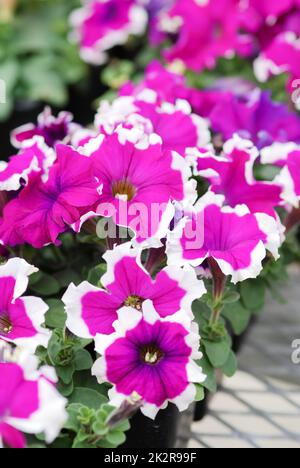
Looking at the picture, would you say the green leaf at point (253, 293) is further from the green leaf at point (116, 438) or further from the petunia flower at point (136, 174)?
the green leaf at point (116, 438)

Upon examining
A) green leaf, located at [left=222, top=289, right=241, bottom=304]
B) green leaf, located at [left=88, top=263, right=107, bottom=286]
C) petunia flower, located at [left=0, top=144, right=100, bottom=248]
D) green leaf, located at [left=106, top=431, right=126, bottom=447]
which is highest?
petunia flower, located at [left=0, top=144, right=100, bottom=248]

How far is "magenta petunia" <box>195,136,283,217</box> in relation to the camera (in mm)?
1008

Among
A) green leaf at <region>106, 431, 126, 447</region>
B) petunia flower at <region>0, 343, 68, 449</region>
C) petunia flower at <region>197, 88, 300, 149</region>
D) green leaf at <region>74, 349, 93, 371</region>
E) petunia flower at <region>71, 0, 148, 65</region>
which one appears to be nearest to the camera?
petunia flower at <region>0, 343, 68, 449</region>

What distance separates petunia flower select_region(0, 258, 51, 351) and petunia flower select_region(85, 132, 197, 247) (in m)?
0.12

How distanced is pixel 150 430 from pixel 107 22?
1.15m

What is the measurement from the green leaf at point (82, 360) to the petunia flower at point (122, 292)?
0.08 metres

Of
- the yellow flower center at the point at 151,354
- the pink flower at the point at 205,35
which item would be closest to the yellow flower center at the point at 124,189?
the yellow flower center at the point at 151,354

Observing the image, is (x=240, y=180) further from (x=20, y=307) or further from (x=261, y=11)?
(x=261, y=11)

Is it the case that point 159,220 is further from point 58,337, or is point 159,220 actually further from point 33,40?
point 33,40

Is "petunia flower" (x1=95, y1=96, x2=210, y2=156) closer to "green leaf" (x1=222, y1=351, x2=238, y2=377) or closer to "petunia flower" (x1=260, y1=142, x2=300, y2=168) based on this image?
"petunia flower" (x1=260, y1=142, x2=300, y2=168)

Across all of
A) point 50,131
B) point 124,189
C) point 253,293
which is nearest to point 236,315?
point 253,293

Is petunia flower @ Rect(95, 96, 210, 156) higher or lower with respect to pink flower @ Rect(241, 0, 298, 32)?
lower

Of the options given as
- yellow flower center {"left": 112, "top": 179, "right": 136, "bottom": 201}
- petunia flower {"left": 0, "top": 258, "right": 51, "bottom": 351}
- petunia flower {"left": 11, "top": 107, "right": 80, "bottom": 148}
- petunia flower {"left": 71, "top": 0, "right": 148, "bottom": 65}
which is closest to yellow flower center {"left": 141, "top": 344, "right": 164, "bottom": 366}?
petunia flower {"left": 0, "top": 258, "right": 51, "bottom": 351}

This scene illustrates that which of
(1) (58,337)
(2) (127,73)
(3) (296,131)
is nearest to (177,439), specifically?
(1) (58,337)
